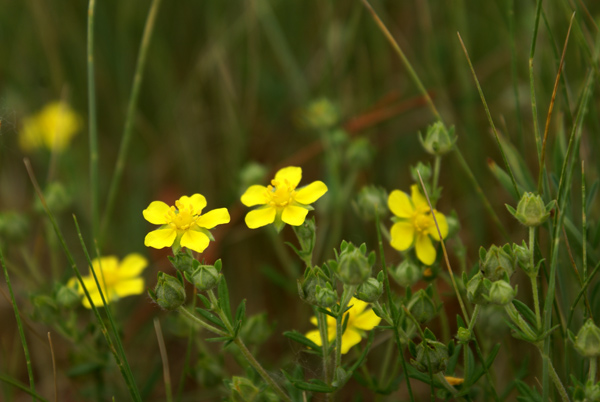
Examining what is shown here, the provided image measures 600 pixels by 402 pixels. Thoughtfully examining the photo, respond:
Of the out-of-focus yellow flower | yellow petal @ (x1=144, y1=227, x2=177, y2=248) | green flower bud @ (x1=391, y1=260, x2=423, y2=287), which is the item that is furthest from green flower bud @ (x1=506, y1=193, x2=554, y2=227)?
the out-of-focus yellow flower

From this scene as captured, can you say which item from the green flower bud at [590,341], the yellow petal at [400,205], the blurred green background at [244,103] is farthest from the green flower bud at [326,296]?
the blurred green background at [244,103]

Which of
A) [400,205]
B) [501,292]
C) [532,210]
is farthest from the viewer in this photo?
[400,205]

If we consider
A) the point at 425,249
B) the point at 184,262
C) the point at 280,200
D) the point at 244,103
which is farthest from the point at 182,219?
the point at 244,103

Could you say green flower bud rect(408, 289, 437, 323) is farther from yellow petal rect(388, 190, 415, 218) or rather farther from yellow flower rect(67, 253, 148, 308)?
yellow flower rect(67, 253, 148, 308)

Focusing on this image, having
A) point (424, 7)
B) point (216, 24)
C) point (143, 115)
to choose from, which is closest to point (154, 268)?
point (143, 115)

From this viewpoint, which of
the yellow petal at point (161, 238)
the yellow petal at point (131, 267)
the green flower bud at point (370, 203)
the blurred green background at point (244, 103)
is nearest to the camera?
the yellow petal at point (161, 238)

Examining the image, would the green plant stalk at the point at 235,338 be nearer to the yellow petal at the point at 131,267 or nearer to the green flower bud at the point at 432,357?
the green flower bud at the point at 432,357

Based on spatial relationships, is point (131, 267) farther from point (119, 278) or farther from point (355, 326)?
point (355, 326)
